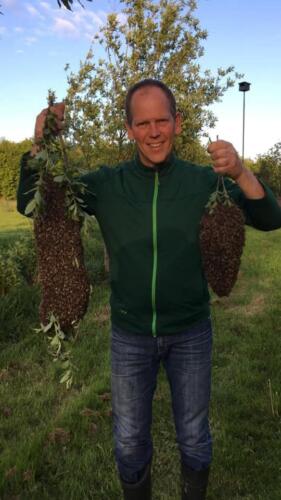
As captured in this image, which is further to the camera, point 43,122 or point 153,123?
point 153,123

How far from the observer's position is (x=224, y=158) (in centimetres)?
248

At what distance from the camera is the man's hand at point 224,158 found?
2480 mm

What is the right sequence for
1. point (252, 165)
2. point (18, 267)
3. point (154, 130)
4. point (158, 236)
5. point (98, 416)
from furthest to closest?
point (252, 165) → point (18, 267) → point (98, 416) → point (158, 236) → point (154, 130)

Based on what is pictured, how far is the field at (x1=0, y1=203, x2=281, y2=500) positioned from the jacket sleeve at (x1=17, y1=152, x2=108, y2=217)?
0.21m

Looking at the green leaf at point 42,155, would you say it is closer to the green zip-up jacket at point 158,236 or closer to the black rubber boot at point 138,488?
the green zip-up jacket at point 158,236

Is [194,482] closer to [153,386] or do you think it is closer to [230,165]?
[153,386]

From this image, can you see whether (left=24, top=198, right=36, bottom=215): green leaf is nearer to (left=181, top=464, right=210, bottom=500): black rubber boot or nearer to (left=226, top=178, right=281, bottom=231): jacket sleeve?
(left=226, top=178, right=281, bottom=231): jacket sleeve

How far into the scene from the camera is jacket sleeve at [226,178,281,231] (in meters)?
2.70

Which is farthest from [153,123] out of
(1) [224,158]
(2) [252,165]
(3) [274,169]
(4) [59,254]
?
(2) [252,165]

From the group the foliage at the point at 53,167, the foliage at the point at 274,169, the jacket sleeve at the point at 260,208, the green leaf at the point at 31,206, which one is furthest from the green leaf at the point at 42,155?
the foliage at the point at 274,169

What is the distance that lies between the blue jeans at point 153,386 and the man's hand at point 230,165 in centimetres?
92

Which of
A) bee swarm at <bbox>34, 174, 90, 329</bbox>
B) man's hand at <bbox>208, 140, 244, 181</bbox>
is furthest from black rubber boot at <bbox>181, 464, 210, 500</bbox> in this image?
man's hand at <bbox>208, 140, 244, 181</bbox>

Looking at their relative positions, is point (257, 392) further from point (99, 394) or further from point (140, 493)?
point (140, 493)

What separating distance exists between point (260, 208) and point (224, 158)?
0.40m
